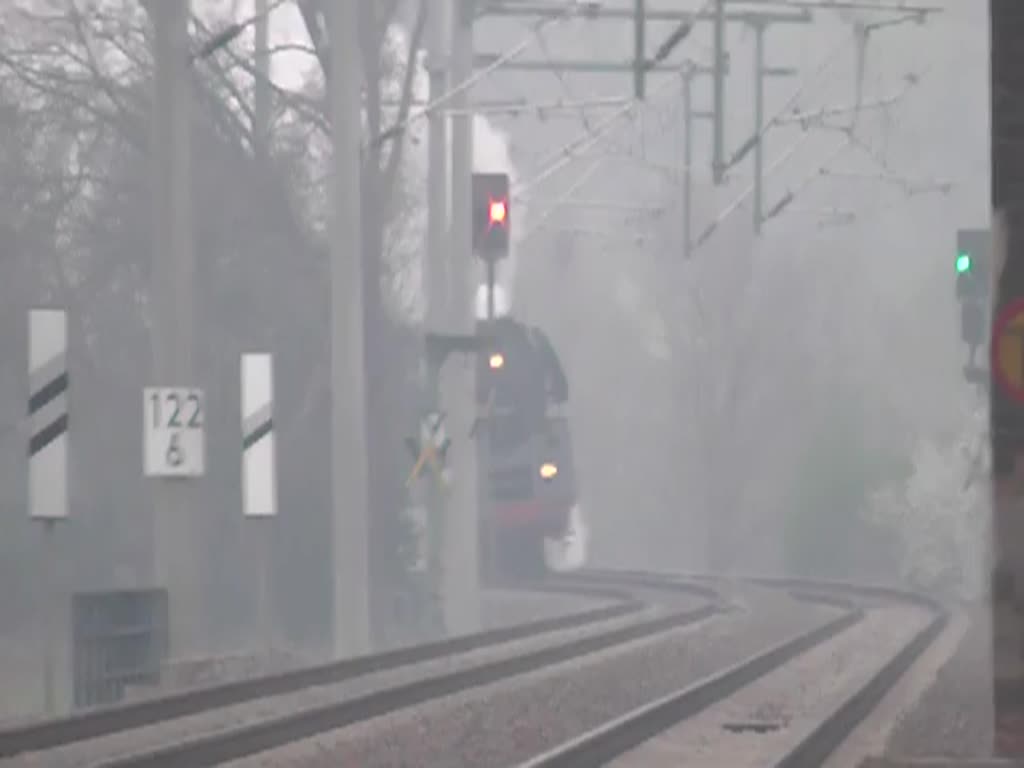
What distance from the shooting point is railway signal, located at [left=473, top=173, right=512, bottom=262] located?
97.2 feet

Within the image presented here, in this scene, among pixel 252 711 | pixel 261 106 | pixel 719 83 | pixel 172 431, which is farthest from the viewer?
pixel 261 106

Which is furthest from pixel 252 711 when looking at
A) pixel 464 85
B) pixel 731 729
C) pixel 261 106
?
pixel 261 106

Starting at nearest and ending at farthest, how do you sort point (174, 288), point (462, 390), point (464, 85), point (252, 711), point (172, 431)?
point (252, 711) < point (172, 431) < point (174, 288) < point (464, 85) < point (462, 390)

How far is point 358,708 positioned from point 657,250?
1982 inches

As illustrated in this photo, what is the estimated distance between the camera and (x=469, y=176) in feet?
104

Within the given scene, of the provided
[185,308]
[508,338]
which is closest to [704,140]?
[508,338]

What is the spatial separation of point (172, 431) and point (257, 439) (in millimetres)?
2050

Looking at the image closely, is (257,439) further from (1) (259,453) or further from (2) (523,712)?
(2) (523,712)

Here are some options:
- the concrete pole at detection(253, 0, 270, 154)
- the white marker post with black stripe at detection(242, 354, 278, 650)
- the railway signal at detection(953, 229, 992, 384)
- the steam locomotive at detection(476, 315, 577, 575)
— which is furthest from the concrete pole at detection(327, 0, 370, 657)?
the steam locomotive at detection(476, 315, 577, 575)

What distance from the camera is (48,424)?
1997cm

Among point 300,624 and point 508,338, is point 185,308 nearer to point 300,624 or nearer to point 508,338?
point 300,624

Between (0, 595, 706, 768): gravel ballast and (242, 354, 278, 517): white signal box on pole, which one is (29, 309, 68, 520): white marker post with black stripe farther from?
(242, 354, 278, 517): white signal box on pole

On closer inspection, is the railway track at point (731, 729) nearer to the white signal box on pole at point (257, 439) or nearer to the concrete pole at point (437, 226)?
the white signal box on pole at point (257, 439)

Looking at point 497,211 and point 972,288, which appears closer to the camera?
point 497,211
